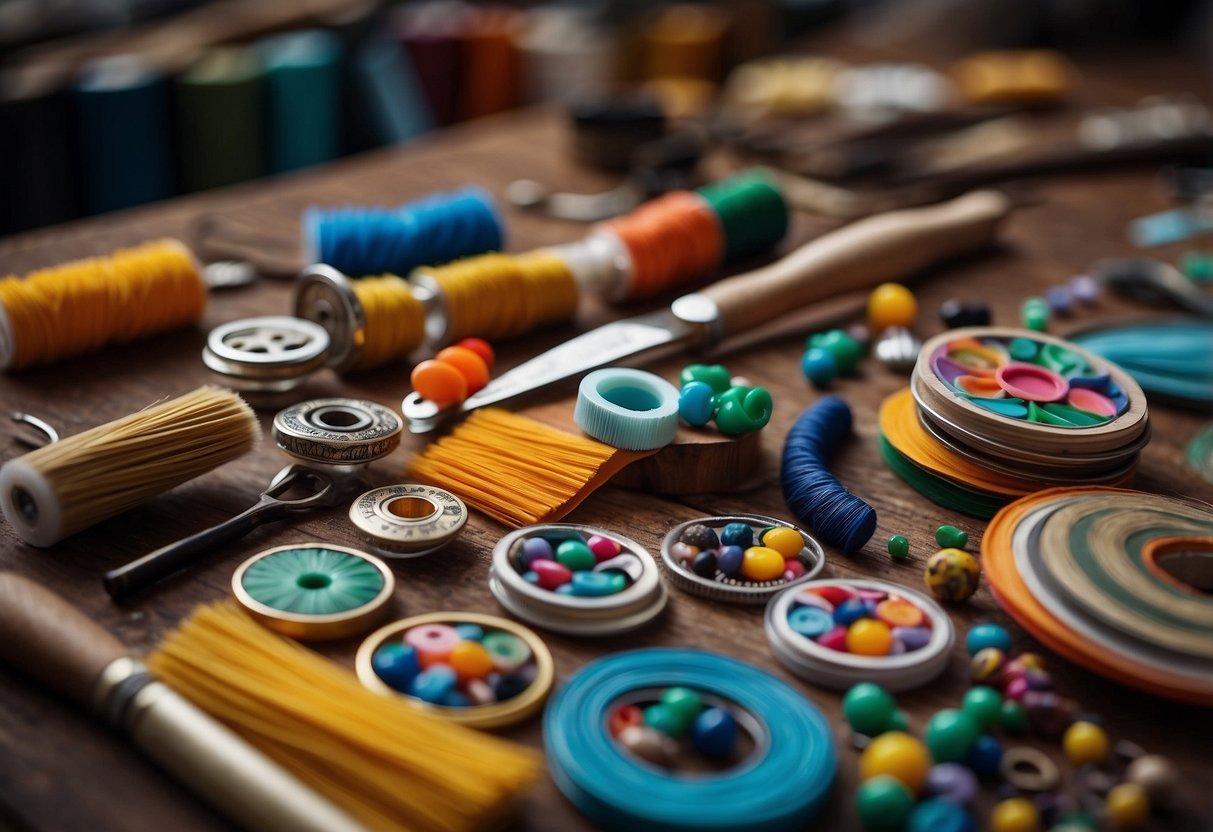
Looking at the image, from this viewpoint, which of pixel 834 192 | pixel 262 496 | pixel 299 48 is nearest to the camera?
pixel 262 496

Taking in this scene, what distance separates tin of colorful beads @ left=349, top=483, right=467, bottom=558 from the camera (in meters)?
1.01

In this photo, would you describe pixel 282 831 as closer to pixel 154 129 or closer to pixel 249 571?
pixel 249 571

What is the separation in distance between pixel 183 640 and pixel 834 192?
144cm

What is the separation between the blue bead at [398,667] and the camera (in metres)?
0.87

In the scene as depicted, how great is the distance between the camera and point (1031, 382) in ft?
4.00

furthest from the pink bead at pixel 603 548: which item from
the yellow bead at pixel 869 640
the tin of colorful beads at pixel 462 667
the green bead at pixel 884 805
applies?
the green bead at pixel 884 805

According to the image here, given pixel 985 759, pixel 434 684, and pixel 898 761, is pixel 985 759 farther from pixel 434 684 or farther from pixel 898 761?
pixel 434 684

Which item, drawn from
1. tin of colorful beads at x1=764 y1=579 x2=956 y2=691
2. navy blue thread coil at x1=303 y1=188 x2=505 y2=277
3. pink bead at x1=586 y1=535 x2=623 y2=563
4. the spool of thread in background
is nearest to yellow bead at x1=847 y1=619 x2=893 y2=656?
tin of colorful beads at x1=764 y1=579 x2=956 y2=691

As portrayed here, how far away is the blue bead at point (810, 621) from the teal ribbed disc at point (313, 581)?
0.34 metres

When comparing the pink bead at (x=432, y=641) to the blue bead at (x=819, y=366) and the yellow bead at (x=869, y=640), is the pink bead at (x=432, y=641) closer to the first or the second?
the yellow bead at (x=869, y=640)

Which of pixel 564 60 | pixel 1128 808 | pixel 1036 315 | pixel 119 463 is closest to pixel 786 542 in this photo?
pixel 1128 808

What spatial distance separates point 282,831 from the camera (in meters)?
0.74

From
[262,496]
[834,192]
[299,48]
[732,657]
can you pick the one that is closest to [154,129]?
[299,48]

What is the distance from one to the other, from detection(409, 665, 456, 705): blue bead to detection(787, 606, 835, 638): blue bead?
27 centimetres
